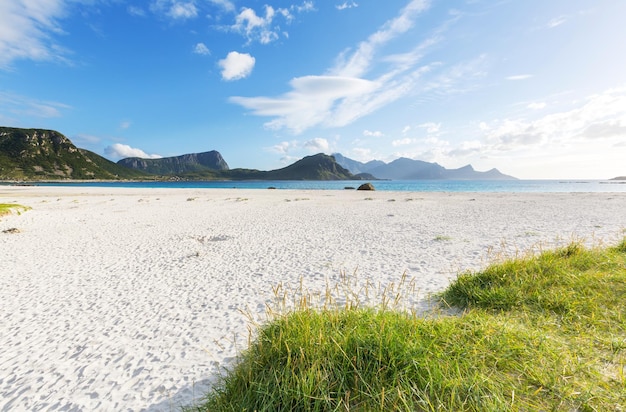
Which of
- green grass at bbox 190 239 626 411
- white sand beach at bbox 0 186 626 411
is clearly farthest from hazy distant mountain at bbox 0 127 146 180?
green grass at bbox 190 239 626 411

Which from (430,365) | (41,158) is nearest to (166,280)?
(430,365)

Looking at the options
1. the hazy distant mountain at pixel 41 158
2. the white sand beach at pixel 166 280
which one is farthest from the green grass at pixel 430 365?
the hazy distant mountain at pixel 41 158

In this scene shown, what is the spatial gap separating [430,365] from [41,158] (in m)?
249

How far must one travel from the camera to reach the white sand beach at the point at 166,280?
412cm

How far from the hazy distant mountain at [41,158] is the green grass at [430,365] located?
220890 millimetres

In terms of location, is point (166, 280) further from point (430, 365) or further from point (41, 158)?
point (41, 158)

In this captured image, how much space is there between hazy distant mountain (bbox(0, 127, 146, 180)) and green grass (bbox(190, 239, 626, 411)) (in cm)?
22089

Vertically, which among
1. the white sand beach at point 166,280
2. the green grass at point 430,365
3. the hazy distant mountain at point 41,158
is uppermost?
the hazy distant mountain at point 41,158

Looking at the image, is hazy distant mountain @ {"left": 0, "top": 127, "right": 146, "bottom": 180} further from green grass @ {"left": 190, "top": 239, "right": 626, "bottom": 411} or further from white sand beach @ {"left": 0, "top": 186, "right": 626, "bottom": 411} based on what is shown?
green grass @ {"left": 190, "top": 239, "right": 626, "bottom": 411}

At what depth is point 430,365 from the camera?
2936mm

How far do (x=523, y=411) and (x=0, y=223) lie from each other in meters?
28.1

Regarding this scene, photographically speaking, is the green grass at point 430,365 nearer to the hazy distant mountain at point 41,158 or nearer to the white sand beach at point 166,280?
the white sand beach at point 166,280

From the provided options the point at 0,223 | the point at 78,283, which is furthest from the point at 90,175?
the point at 78,283

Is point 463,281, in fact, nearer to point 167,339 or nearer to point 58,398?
point 167,339
